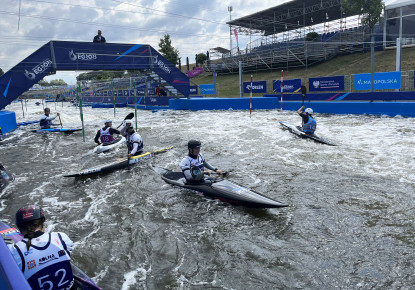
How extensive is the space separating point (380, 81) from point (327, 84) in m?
3.54

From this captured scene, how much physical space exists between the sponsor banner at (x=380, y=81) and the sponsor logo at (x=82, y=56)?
50.8 feet

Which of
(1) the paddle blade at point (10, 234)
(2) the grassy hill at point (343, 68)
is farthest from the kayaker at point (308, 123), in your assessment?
(2) the grassy hill at point (343, 68)

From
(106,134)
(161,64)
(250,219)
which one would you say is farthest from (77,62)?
(250,219)

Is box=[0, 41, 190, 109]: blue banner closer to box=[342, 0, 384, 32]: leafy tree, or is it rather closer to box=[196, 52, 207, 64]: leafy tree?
box=[342, 0, 384, 32]: leafy tree

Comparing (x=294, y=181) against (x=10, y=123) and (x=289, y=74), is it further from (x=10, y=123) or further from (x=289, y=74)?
(x=289, y=74)

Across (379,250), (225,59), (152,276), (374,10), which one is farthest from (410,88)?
(225,59)

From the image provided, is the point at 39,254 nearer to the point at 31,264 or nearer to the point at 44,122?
the point at 31,264

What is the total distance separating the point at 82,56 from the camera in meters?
17.5

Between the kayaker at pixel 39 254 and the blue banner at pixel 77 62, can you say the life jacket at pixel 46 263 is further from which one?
the blue banner at pixel 77 62

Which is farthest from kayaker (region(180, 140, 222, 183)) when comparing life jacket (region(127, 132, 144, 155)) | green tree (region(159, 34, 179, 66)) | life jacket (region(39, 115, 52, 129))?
green tree (region(159, 34, 179, 66))

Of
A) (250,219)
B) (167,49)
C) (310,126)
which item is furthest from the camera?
(167,49)

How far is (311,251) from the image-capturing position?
4469 millimetres

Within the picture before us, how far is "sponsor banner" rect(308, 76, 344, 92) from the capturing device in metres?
18.9

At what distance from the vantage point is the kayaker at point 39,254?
258cm
